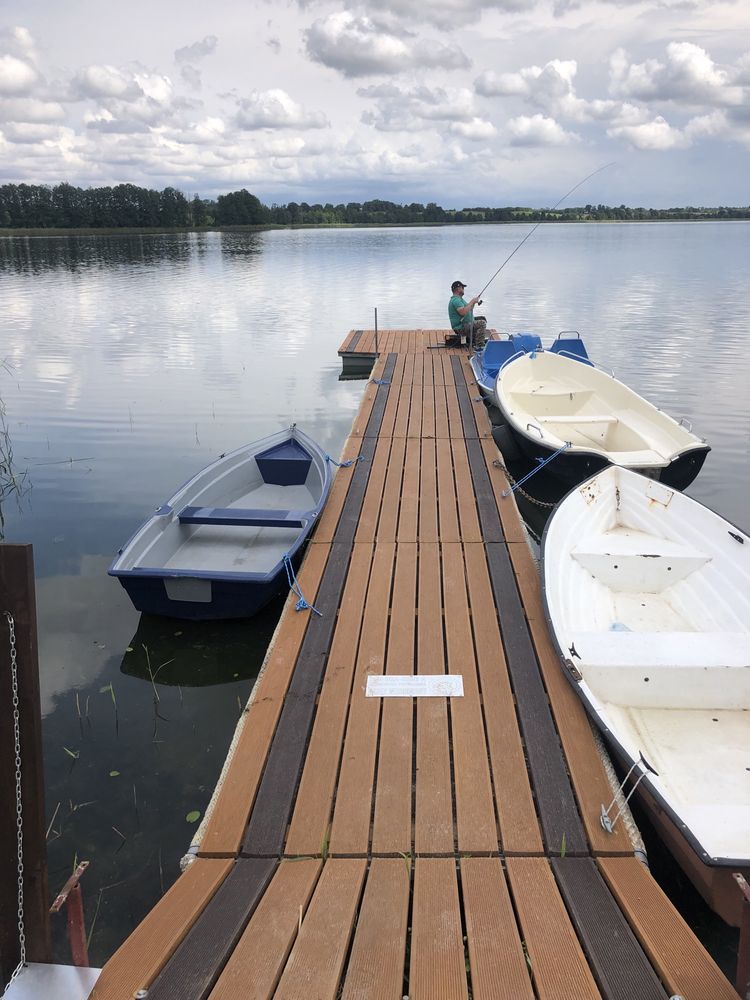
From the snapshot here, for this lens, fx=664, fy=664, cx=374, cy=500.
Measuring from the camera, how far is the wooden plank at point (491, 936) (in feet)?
7.18

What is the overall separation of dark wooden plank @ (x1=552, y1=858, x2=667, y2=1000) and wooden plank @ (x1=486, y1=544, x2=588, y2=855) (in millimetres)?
145

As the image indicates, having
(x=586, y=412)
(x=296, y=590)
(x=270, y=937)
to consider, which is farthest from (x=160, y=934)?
(x=586, y=412)

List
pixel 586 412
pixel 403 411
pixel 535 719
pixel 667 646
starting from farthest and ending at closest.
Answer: pixel 403 411 < pixel 586 412 < pixel 667 646 < pixel 535 719

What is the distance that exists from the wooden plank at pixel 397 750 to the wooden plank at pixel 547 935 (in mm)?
497

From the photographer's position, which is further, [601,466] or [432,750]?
[601,466]

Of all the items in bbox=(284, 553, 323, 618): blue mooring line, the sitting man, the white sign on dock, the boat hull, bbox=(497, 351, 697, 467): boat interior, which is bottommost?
the white sign on dock

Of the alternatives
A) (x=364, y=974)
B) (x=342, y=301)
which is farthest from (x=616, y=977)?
(x=342, y=301)

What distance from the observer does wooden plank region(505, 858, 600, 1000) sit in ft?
7.20

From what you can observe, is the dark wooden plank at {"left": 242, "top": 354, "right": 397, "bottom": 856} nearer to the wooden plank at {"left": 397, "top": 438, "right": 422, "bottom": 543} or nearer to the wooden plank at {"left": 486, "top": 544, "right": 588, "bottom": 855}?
the wooden plank at {"left": 397, "top": 438, "right": 422, "bottom": 543}

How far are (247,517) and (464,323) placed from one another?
982 centimetres

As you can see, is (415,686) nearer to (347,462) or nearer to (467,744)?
(467,744)

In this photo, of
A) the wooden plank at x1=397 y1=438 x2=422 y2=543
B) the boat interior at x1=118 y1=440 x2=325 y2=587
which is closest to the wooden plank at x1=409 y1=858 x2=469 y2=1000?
the boat interior at x1=118 y1=440 x2=325 y2=587

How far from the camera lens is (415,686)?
12.7 ft

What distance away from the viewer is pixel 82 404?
12305mm
